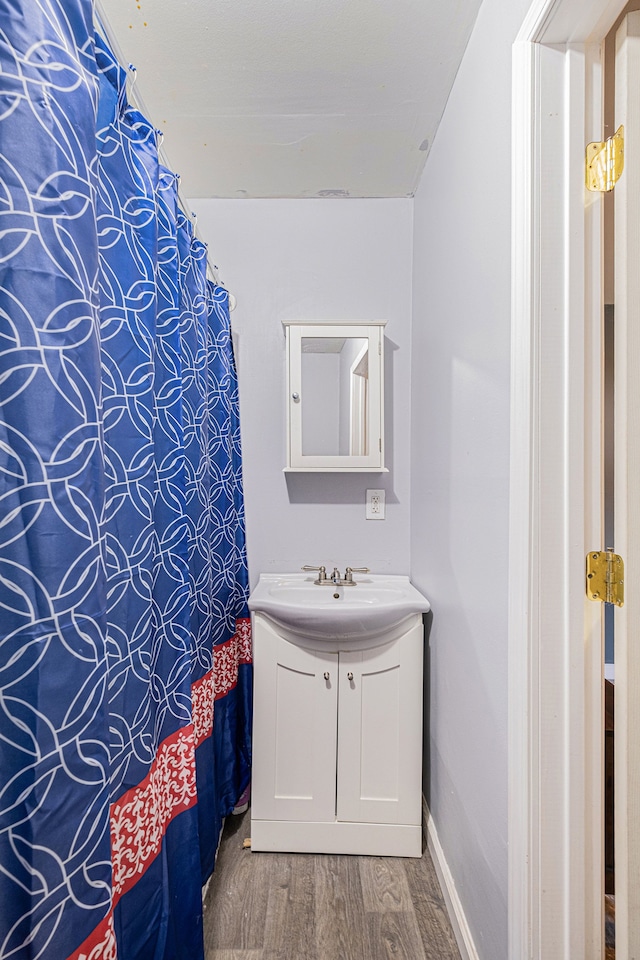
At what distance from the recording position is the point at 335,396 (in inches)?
83.4

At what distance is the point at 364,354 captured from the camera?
2.11 metres

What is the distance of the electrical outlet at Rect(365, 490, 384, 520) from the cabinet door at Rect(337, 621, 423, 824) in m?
0.56

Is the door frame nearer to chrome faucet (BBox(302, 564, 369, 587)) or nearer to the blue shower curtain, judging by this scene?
the blue shower curtain

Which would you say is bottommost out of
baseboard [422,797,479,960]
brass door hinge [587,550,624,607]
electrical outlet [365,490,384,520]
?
baseboard [422,797,479,960]

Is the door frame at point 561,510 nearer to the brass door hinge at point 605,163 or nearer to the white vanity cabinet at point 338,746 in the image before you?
the brass door hinge at point 605,163

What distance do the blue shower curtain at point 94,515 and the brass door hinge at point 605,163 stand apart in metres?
0.81

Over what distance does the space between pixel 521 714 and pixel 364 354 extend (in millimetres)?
1478

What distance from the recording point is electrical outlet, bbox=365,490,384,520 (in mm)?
2207

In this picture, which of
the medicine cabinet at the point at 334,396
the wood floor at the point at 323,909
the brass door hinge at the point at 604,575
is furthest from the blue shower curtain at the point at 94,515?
the brass door hinge at the point at 604,575

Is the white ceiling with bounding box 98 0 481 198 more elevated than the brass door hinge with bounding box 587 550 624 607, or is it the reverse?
the white ceiling with bounding box 98 0 481 198

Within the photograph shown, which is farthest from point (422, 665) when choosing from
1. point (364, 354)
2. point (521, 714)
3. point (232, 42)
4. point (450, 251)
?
point (232, 42)

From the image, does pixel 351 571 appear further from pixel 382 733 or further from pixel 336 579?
pixel 382 733

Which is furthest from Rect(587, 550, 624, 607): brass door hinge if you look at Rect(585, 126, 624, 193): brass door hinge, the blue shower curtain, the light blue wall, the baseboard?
the baseboard

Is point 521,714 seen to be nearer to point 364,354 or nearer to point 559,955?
point 559,955
